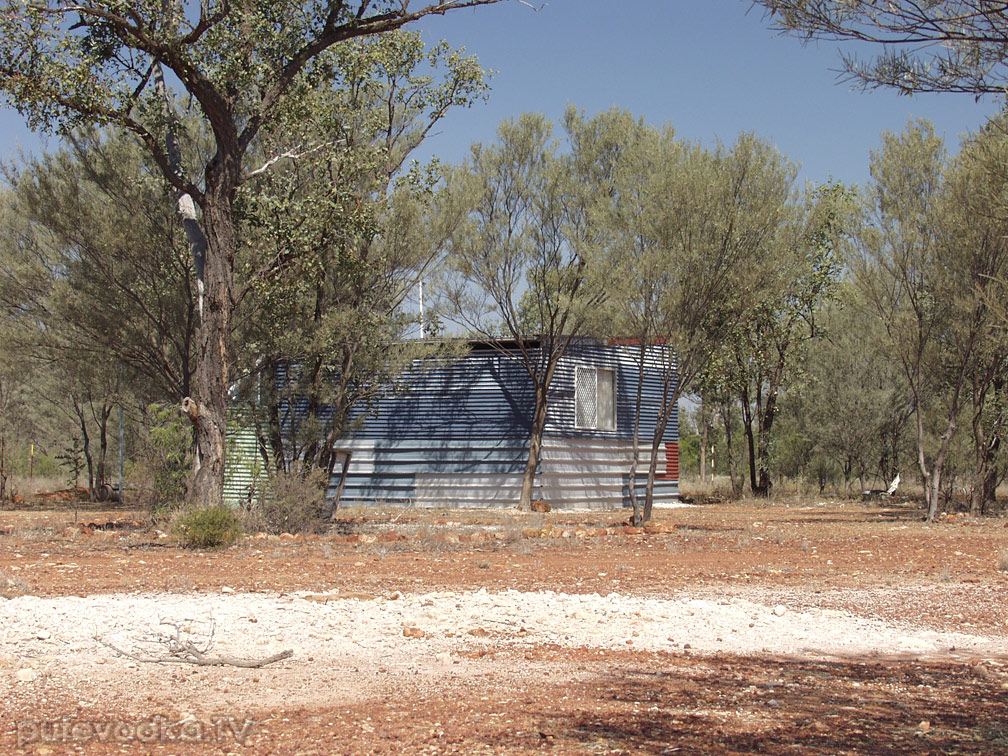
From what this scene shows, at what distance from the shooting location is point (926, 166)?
17.9 m

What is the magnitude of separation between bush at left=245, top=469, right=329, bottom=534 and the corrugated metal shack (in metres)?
8.19

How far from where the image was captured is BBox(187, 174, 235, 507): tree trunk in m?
13.0

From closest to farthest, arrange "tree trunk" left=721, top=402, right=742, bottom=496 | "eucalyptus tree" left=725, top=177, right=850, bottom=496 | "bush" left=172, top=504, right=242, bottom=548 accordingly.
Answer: "bush" left=172, top=504, right=242, bottom=548 → "eucalyptus tree" left=725, top=177, right=850, bottom=496 → "tree trunk" left=721, top=402, right=742, bottom=496

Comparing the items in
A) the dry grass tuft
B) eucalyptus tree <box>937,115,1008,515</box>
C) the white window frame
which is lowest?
the dry grass tuft

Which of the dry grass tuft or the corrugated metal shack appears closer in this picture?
the dry grass tuft

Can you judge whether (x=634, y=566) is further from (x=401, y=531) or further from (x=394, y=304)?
(x=394, y=304)

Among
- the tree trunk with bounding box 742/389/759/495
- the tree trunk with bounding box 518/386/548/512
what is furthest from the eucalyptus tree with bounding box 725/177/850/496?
the tree trunk with bounding box 518/386/548/512

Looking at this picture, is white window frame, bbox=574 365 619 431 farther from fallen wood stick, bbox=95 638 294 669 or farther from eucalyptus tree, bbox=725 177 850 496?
fallen wood stick, bbox=95 638 294 669

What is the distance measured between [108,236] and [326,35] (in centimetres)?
534

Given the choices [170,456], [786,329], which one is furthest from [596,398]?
[170,456]

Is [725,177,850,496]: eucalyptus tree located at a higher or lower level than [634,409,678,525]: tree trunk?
higher

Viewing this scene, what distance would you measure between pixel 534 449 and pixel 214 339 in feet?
34.1

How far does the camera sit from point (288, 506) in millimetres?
13812

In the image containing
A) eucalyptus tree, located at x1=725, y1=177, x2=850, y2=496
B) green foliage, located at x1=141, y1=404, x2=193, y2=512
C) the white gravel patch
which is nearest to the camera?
the white gravel patch
